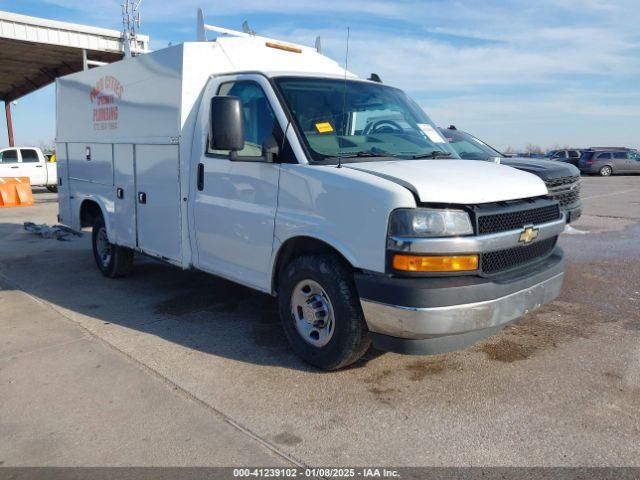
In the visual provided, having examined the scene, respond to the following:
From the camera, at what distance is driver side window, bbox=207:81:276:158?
4.23 meters

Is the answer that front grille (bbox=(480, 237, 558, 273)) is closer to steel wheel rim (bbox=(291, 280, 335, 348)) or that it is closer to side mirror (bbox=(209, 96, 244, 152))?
steel wheel rim (bbox=(291, 280, 335, 348))

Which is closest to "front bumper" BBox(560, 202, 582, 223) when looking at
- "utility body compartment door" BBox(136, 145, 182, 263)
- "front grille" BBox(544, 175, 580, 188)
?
"front grille" BBox(544, 175, 580, 188)

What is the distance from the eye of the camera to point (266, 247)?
4.21m

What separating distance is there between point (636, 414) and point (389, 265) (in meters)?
1.78

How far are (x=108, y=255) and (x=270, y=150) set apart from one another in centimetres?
373

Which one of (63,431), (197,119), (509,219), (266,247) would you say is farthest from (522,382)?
(197,119)

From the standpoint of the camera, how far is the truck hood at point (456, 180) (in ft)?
11.0

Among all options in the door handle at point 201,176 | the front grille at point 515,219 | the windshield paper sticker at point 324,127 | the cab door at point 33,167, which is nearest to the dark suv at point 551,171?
the front grille at point 515,219

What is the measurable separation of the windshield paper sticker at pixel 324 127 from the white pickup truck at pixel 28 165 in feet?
61.7

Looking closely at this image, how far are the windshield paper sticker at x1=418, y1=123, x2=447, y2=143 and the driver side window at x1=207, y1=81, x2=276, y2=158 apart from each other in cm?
138

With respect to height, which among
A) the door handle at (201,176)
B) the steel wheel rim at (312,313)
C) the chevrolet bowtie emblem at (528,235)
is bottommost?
the steel wheel rim at (312,313)

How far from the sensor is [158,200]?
5.36 metres

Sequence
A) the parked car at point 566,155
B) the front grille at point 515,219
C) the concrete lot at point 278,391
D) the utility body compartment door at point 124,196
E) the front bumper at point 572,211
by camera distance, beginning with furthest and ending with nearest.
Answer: the parked car at point 566,155 < the front bumper at point 572,211 < the utility body compartment door at point 124,196 < the front grille at point 515,219 < the concrete lot at point 278,391

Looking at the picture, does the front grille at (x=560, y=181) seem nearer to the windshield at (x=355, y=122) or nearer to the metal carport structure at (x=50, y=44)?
the windshield at (x=355, y=122)
